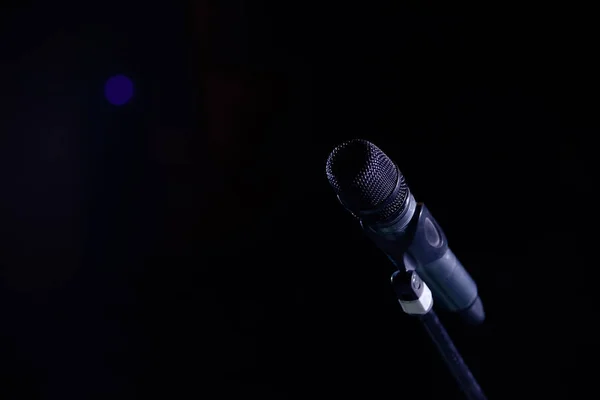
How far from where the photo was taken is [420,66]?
193 centimetres

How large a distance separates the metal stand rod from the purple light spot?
79.2 inches

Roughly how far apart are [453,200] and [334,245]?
603 millimetres

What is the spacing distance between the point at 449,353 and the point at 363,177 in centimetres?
39

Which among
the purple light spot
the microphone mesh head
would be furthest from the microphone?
the purple light spot

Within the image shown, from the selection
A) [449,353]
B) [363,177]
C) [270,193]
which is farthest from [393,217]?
[270,193]

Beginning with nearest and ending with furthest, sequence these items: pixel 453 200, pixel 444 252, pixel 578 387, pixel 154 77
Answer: pixel 444 252 → pixel 578 387 → pixel 453 200 → pixel 154 77

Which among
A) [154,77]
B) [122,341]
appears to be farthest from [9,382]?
[154,77]

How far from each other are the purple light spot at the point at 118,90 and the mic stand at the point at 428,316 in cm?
197

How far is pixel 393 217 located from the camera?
677 millimetres

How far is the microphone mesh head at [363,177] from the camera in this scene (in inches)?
24.5

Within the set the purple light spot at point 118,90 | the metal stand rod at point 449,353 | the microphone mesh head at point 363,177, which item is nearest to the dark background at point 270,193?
the purple light spot at point 118,90

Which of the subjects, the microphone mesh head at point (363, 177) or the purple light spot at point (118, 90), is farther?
the purple light spot at point (118, 90)

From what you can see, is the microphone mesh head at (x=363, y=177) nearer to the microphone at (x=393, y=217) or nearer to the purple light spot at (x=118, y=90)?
the microphone at (x=393, y=217)

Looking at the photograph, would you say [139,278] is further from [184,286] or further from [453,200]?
[453,200]
